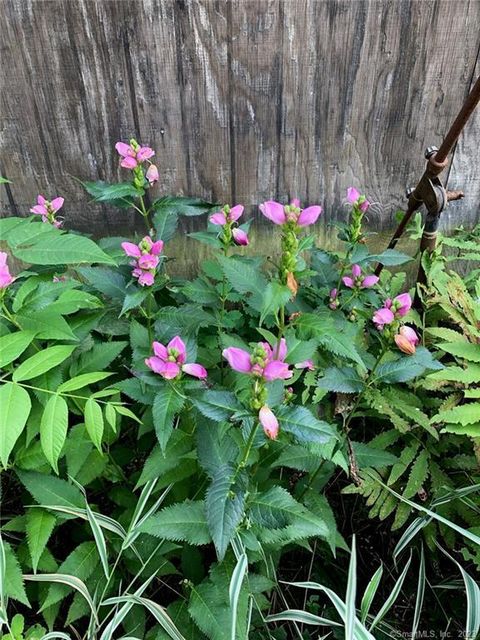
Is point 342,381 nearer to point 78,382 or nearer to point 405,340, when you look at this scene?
point 405,340

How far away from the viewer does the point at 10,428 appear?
3.02 ft

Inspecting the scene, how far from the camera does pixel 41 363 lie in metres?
1.05

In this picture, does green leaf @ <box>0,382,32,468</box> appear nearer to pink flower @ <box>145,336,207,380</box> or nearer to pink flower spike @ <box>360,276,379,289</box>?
pink flower @ <box>145,336,207,380</box>

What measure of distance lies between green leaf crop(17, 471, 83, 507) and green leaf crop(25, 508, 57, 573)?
0.03 m

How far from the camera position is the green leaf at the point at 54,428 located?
0.95 m

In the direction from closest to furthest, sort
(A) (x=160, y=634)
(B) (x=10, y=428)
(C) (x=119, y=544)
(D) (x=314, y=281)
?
(B) (x=10, y=428) < (A) (x=160, y=634) < (C) (x=119, y=544) < (D) (x=314, y=281)

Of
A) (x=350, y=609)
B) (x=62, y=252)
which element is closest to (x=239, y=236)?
(x=62, y=252)

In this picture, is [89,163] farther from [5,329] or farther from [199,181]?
[5,329]

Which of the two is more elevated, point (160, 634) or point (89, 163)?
point (89, 163)

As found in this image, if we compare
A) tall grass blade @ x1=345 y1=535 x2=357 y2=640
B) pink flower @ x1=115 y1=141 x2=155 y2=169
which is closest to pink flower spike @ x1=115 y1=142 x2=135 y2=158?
pink flower @ x1=115 y1=141 x2=155 y2=169

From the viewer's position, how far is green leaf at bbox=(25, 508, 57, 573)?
3.56ft

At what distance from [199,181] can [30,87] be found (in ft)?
1.96

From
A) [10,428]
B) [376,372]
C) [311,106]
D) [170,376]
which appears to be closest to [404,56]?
[311,106]

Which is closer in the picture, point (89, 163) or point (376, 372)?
point (376, 372)
